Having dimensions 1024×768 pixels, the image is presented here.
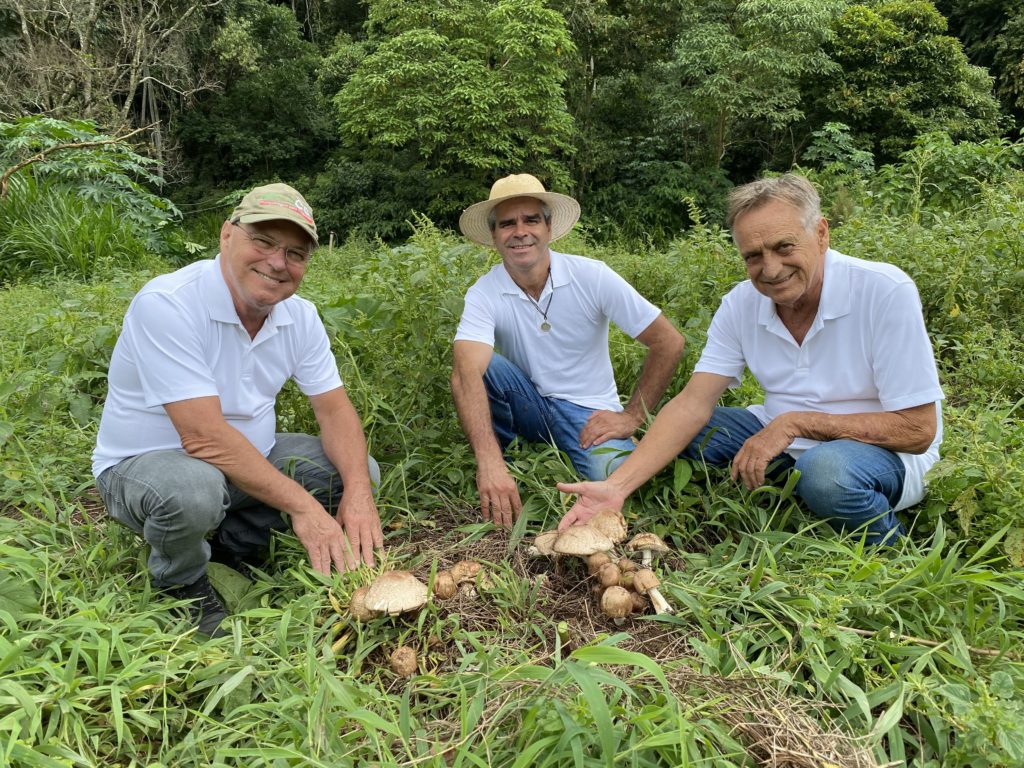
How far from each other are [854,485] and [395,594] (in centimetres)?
152

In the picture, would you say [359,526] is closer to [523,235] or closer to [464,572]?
[464,572]

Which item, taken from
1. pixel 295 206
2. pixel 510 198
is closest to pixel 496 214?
pixel 510 198

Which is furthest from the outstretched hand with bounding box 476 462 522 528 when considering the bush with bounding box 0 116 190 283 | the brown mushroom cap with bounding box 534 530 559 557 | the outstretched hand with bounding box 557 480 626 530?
the bush with bounding box 0 116 190 283

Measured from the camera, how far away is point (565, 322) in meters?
3.21

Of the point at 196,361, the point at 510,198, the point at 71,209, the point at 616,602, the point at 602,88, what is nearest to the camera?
the point at 616,602

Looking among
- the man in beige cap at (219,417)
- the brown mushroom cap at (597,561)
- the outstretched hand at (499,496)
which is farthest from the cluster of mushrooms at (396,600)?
the outstretched hand at (499,496)

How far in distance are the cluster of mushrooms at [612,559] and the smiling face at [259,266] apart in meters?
1.22

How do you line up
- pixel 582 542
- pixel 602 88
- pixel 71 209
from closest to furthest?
pixel 582 542 < pixel 71 209 < pixel 602 88

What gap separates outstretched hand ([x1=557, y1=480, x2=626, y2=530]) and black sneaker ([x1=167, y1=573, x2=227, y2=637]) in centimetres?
119

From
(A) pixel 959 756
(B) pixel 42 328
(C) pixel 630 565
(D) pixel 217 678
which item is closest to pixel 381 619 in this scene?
(D) pixel 217 678

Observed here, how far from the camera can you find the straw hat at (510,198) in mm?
3092

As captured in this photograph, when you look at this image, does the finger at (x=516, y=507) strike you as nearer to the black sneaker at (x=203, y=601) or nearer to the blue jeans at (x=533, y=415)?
the blue jeans at (x=533, y=415)

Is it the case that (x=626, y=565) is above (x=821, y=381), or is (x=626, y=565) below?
below

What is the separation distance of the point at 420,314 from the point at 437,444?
689mm
